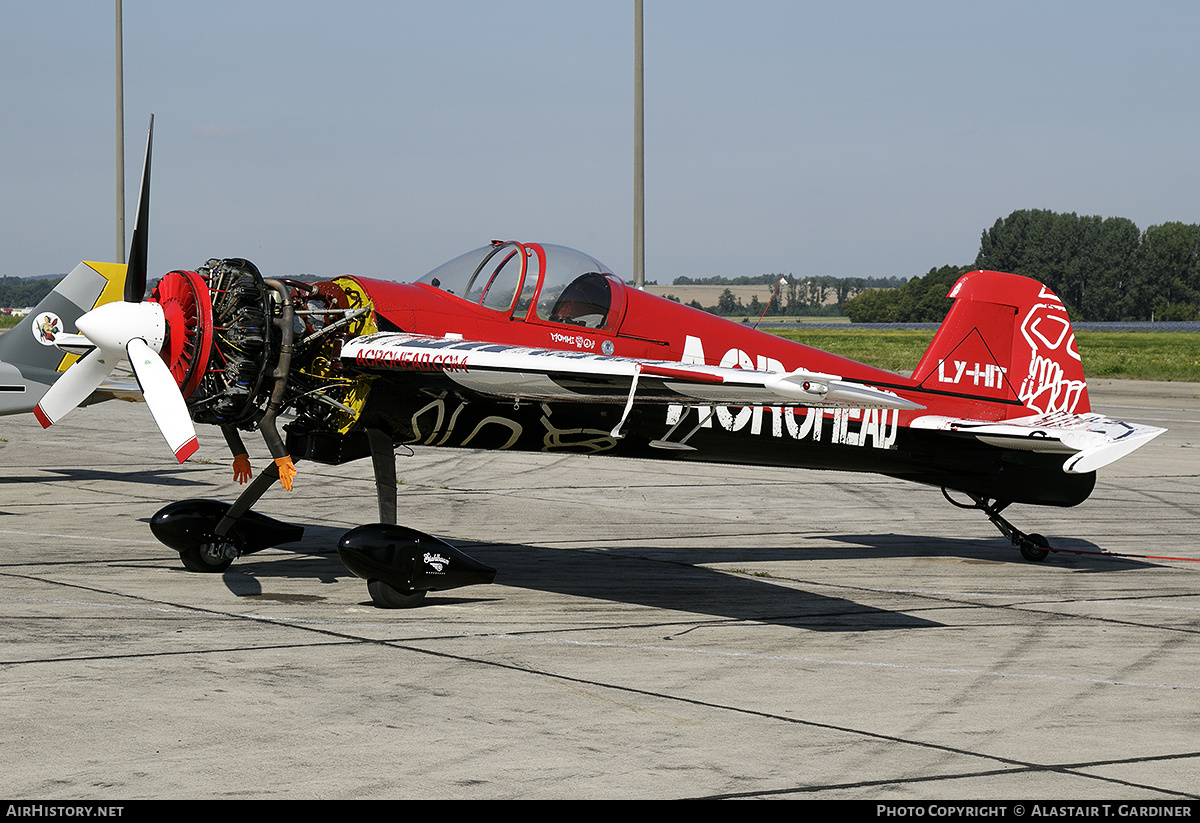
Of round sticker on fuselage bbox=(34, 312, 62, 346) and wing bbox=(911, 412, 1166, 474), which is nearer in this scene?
wing bbox=(911, 412, 1166, 474)

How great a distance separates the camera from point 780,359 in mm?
10727

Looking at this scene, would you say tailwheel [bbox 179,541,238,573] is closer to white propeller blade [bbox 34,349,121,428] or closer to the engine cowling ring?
white propeller blade [bbox 34,349,121,428]

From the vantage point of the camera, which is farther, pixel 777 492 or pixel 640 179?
pixel 640 179

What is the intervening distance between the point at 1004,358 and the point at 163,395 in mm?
7569

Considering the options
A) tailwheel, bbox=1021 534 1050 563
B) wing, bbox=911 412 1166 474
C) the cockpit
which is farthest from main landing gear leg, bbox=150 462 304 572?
tailwheel, bbox=1021 534 1050 563

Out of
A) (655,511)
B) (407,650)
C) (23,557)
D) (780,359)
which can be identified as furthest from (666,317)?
(23,557)

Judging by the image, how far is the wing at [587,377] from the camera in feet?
23.1

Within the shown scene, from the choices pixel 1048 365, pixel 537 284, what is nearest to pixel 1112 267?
pixel 1048 365

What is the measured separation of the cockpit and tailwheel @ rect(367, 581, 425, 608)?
232 cm

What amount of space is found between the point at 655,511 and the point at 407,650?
725 centimetres

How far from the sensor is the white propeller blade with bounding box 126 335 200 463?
8547 mm

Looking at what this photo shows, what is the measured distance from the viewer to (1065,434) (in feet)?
34.9

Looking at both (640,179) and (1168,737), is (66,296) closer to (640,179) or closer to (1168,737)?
(640,179)

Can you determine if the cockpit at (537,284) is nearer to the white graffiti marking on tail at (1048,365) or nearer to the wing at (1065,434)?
the wing at (1065,434)
